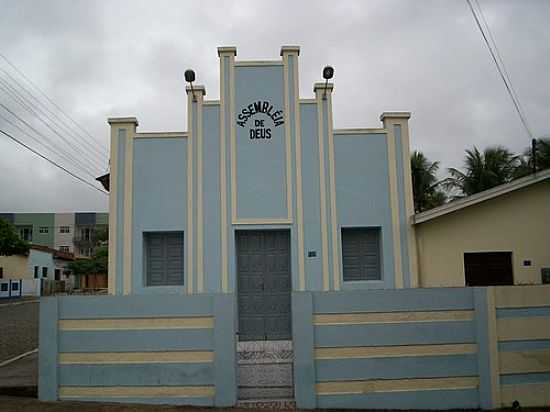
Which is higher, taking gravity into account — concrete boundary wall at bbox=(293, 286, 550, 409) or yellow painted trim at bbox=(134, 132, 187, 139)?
yellow painted trim at bbox=(134, 132, 187, 139)

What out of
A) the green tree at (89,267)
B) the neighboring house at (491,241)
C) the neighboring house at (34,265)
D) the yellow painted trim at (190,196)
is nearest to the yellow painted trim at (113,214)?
the yellow painted trim at (190,196)

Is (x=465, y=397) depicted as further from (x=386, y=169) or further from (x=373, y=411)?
(x=386, y=169)

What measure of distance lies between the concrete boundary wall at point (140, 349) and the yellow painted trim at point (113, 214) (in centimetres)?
263

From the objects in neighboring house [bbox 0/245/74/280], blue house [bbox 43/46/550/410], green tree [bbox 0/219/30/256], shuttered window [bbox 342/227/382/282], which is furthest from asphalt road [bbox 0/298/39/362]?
neighboring house [bbox 0/245/74/280]

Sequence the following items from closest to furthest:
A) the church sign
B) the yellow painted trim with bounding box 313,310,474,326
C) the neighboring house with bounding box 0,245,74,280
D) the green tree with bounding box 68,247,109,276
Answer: the yellow painted trim with bounding box 313,310,474,326 → the church sign → the neighboring house with bounding box 0,245,74,280 → the green tree with bounding box 68,247,109,276

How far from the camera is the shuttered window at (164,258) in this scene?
10.5 meters

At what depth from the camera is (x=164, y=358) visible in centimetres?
727

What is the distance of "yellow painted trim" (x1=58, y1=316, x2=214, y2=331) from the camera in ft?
23.9

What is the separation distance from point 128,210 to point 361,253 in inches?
171

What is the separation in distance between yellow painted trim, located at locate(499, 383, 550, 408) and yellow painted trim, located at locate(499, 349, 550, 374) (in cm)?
19

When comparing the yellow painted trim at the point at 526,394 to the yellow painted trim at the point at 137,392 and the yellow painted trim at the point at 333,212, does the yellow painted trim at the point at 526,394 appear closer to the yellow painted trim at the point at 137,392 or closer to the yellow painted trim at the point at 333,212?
the yellow painted trim at the point at 333,212

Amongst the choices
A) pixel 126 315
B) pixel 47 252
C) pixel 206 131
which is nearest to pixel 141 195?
pixel 206 131

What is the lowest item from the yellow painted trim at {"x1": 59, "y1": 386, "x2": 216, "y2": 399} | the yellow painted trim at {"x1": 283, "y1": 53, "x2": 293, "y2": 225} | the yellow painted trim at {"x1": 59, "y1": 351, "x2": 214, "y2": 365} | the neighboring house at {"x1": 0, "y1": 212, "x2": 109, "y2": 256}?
the yellow painted trim at {"x1": 59, "y1": 386, "x2": 216, "y2": 399}

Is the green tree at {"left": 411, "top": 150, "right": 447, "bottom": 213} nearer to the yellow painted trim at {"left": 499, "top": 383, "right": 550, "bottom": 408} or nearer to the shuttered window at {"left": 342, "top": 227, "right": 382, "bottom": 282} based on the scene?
the shuttered window at {"left": 342, "top": 227, "right": 382, "bottom": 282}
